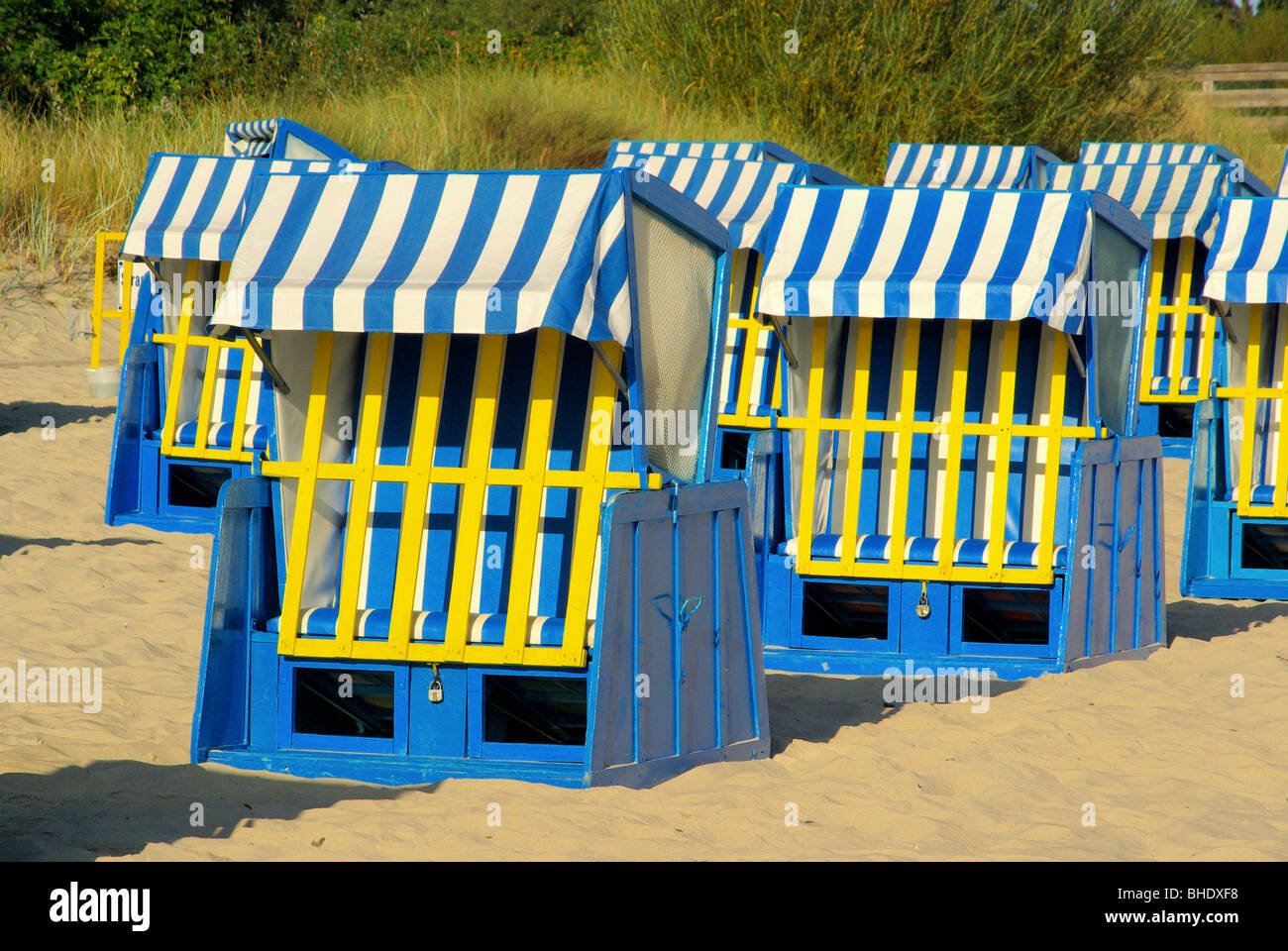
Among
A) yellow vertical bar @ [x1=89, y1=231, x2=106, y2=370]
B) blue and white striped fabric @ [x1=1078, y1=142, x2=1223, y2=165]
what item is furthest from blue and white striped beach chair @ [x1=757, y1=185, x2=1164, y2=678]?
blue and white striped fabric @ [x1=1078, y1=142, x2=1223, y2=165]

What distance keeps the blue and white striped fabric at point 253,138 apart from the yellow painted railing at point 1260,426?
22.4 feet

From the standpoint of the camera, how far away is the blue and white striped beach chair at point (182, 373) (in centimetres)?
878

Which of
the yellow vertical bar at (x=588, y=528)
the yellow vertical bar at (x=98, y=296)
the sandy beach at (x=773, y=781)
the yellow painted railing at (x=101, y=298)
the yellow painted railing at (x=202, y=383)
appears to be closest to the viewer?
the sandy beach at (x=773, y=781)

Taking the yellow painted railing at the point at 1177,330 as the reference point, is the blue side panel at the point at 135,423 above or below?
below

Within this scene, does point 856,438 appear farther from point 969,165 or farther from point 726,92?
point 726,92

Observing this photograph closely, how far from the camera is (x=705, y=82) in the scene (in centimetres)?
2062

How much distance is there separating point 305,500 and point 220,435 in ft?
13.2

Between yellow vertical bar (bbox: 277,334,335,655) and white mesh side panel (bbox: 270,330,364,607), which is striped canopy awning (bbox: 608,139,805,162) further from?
yellow vertical bar (bbox: 277,334,335,655)

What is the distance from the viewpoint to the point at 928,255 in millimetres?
6402

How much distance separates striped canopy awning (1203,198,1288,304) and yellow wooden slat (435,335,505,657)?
431 cm

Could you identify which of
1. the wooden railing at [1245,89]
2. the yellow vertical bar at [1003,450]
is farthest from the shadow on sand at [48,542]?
the wooden railing at [1245,89]

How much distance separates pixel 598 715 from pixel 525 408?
3.86 feet

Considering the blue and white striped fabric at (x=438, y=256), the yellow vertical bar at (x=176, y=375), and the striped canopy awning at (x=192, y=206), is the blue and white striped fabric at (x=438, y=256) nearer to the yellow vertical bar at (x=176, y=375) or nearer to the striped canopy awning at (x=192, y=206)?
the striped canopy awning at (x=192, y=206)
